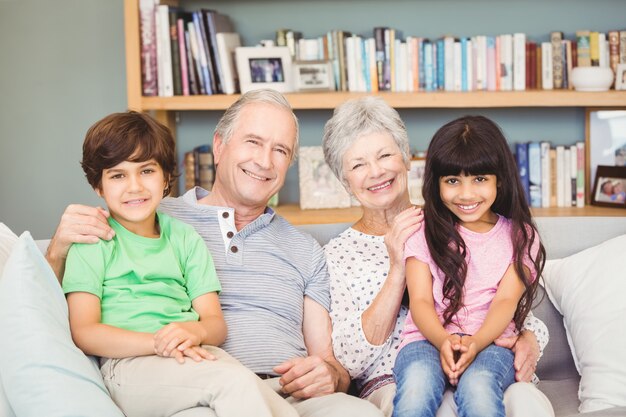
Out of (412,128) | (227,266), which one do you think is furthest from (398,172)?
(412,128)

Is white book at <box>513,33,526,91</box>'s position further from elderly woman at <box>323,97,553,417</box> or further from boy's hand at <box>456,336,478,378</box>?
boy's hand at <box>456,336,478,378</box>

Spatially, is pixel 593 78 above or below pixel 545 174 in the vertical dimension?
above

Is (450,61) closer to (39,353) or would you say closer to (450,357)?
(450,357)

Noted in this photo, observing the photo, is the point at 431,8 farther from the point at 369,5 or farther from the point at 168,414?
the point at 168,414

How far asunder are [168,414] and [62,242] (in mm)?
437

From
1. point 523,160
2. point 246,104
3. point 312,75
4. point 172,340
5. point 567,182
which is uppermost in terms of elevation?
point 312,75

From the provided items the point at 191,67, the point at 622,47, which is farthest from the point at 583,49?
the point at 191,67

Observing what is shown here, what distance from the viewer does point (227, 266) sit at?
6.74ft

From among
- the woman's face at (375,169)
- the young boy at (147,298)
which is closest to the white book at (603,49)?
the woman's face at (375,169)

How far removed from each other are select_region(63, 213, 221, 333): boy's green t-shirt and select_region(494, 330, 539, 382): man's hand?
66cm

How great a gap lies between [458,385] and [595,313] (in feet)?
1.47

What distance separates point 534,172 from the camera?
11.6 feet

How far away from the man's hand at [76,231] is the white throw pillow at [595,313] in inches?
44.5

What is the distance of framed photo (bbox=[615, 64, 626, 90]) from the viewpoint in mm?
3344
